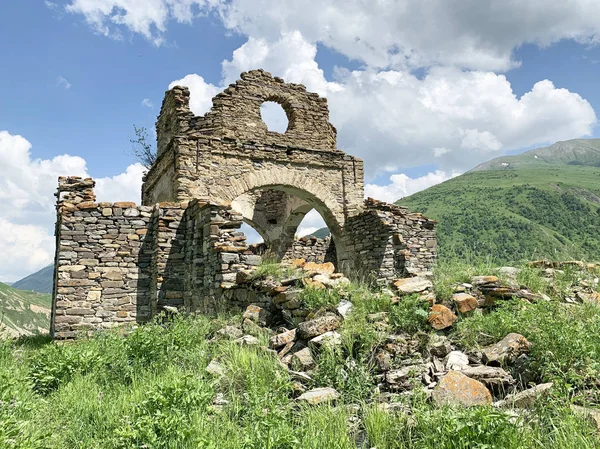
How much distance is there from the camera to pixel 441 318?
14.8 ft

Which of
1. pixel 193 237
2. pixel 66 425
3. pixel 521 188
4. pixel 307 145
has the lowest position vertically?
pixel 66 425

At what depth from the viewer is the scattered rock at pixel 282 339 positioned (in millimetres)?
4852

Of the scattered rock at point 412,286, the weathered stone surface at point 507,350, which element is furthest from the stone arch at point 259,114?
the weathered stone surface at point 507,350

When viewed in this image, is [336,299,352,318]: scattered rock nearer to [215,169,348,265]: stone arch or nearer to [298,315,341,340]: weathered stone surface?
[298,315,341,340]: weathered stone surface

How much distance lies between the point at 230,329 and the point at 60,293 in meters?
4.58

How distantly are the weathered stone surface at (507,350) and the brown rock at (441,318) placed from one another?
0.62 meters

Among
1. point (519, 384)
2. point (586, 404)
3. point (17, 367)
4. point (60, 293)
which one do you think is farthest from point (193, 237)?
point (586, 404)

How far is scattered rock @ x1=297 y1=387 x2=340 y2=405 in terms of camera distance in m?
3.40

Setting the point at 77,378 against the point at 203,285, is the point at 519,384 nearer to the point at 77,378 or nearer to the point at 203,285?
the point at 77,378

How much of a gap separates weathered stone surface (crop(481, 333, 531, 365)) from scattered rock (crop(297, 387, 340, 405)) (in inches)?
54.6

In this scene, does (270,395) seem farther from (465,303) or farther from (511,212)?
(511,212)

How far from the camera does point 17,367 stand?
508 cm

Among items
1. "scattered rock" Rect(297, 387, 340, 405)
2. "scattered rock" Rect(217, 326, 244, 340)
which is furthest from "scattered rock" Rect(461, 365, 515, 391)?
"scattered rock" Rect(217, 326, 244, 340)

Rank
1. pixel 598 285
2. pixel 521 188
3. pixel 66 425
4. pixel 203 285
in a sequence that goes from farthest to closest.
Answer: pixel 521 188, pixel 203 285, pixel 598 285, pixel 66 425
